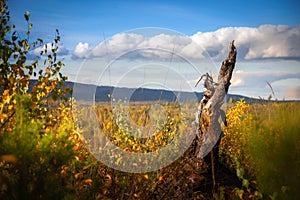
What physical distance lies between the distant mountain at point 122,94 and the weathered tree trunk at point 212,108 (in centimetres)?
23

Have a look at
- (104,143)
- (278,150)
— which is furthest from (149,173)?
(278,150)

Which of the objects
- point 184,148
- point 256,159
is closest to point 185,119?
point 184,148

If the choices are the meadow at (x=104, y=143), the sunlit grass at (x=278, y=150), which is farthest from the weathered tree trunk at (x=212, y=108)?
the sunlit grass at (x=278, y=150)

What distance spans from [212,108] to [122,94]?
1.59m

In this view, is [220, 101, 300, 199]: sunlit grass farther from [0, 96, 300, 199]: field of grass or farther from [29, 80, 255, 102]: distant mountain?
[29, 80, 255, 102]: distant mountain

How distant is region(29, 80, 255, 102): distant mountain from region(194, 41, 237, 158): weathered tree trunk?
23 cm

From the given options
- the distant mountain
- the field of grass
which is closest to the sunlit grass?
the field of grass

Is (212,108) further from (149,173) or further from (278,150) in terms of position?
(278,150)

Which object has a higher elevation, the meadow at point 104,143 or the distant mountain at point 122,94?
the distant mountain at point 122,94

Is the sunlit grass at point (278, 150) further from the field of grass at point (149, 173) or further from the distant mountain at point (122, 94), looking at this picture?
the distant mountain at point (122, 94)

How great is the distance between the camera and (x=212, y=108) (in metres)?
6.38

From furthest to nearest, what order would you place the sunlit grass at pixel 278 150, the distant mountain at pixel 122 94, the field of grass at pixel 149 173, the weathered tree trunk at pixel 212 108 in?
the weathered tree trunk at pixel 212 108, the distant mountain at pixel 122 94, the sunlit grass at pixel 278 150, the field of grass at pixel 149 173

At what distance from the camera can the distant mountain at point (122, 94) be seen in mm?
5004

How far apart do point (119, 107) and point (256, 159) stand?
2241mm
